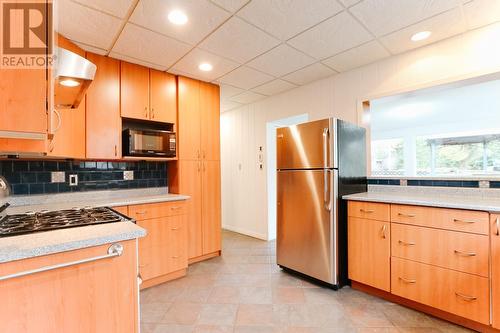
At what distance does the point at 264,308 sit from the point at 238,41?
8.00ft

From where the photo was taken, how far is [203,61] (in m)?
2.66

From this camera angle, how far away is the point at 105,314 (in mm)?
1099

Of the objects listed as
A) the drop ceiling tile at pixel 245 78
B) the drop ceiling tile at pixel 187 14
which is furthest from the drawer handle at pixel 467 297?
the drop ceiling tile at pixel 245 78

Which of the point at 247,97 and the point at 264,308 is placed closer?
the point at 264,308

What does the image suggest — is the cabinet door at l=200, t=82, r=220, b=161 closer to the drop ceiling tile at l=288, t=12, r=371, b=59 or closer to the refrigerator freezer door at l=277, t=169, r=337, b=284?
the refrigerator freezer door at l=277, t=169, r=337, b=284

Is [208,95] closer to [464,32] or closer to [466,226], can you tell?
[464,32]

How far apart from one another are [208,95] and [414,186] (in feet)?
8.91

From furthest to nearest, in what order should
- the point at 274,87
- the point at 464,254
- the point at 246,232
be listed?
1. the point at 246,232
2. the point at 274,87
3. the point at 464,254

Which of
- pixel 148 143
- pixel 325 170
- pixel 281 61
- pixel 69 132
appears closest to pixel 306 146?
pixel 325 170

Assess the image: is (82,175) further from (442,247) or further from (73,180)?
(442,247)

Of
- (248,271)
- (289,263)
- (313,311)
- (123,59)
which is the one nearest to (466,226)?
(313,311)

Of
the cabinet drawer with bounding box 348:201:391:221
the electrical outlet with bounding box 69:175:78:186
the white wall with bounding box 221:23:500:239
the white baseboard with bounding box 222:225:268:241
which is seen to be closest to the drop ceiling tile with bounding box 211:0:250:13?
the white wall with bounding box 221:23:500:239

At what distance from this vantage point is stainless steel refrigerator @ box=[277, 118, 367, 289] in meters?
2.32

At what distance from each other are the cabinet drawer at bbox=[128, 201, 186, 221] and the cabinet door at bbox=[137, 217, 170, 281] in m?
0.05
